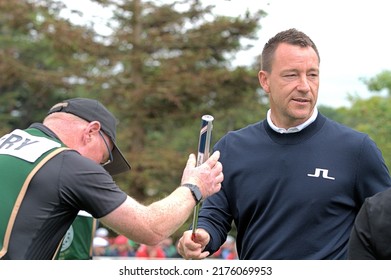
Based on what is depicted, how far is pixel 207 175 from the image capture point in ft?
15.5

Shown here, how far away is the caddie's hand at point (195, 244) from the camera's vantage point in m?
4.93

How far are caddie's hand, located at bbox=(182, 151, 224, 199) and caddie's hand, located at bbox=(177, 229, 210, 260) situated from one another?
0.34 m

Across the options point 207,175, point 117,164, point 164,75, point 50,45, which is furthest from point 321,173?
Answer: point 50,45

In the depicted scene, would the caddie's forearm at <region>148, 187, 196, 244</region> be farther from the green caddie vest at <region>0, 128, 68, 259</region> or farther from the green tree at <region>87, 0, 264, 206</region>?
the green tree at <region>87, 0, 264, 206</region>

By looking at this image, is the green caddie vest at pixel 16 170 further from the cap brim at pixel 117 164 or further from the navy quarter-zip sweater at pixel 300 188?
the navy quarter-zip sweater at pixel 300 188

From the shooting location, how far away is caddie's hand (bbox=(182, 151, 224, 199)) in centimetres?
471

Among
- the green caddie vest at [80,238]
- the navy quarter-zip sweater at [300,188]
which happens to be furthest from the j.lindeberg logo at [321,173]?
the green caddie vest at [80,238]

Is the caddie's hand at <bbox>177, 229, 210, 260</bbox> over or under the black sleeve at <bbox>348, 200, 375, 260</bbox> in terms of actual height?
under

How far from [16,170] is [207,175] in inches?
44.3

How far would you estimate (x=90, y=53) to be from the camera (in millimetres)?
29266

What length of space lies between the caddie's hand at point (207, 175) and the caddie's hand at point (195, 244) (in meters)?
0.34

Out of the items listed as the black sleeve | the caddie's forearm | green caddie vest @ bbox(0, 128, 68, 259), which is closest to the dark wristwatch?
the caddie's forearm
